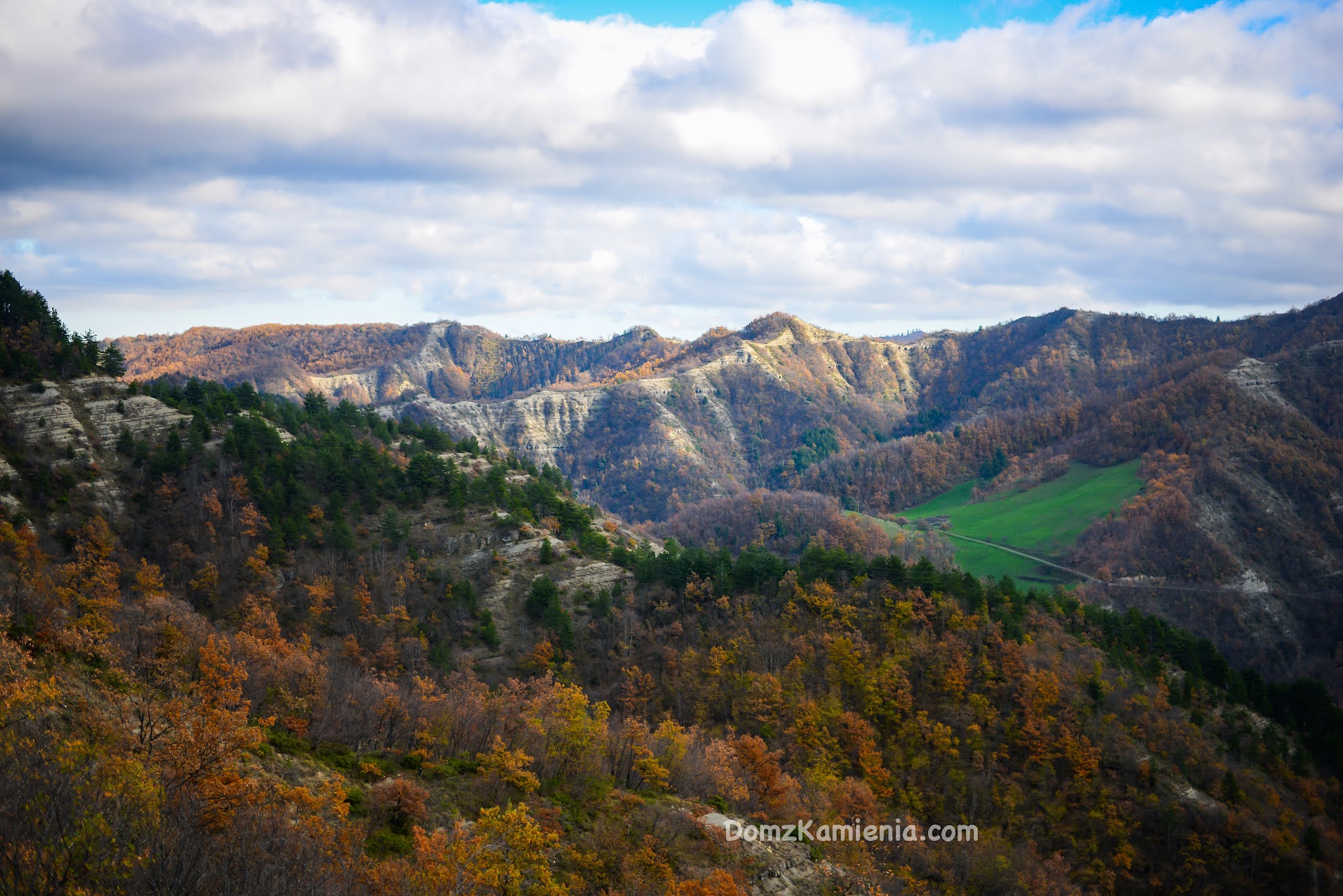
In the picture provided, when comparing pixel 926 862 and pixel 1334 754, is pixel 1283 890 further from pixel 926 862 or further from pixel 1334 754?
pixel 926 862

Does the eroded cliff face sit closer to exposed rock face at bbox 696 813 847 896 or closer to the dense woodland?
the dense woodland

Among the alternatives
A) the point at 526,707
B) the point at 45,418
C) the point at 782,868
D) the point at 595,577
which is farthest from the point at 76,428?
the point at 782,868

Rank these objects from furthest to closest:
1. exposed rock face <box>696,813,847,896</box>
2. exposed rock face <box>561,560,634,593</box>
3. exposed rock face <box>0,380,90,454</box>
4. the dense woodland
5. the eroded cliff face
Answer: exposed rock face <box>561,560,634,593</box>, exposed rock face <box>0,380,90,454</box>, the eroded cliff face, exposed rock face <box>696,813,847,896</box>, the dense woodland

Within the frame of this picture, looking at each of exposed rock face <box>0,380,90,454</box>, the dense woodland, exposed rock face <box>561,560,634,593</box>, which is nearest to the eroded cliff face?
exposed rock face <box>0,380,90,454</box>

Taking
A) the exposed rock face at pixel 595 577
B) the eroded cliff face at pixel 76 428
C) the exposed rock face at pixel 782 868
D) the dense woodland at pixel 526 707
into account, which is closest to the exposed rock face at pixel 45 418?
the eroded cliff face at pixel 76 428

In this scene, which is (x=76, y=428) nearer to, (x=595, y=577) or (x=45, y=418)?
(x=45, y=418)

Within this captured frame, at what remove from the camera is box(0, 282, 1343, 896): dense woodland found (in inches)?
1369

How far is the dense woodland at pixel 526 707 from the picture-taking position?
34.8m

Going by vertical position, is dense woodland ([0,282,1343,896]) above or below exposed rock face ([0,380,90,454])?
below

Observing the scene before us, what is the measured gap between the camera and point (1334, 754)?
343ft

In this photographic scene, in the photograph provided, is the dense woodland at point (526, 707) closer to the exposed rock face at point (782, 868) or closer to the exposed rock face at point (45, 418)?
the exposed rock face at point (782, 868)

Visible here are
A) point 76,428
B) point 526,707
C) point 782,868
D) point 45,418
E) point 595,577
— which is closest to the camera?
point 782,868

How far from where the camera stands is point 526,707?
6725 centimetres

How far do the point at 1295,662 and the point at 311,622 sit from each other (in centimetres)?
22338
